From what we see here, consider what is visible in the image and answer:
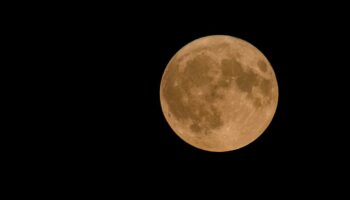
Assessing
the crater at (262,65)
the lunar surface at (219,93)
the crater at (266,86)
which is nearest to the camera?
the lunar surface at (219,93)

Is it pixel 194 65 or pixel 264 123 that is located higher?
pixel 194 65

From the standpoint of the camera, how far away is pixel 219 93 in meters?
7.43

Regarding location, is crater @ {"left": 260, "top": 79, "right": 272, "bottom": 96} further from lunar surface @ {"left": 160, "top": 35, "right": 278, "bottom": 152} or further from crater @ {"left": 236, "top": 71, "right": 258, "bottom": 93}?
crater @ {"left": 236, "top": 71, "right": 258, "bottom": 93}

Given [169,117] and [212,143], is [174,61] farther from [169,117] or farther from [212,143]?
[212,143]

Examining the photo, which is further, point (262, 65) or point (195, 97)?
point (262, 65)

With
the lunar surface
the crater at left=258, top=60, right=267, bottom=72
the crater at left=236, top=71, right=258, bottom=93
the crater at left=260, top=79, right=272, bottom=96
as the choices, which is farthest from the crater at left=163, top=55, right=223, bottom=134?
the crater at left=258, top=60, right=267, bottom=72

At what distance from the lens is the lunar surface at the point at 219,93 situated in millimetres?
7484

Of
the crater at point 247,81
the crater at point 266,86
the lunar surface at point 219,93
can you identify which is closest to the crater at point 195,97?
the lunar surface at point 219,93

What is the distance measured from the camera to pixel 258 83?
7.70 m

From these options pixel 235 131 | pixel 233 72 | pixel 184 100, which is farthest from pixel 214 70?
pixel 235 131

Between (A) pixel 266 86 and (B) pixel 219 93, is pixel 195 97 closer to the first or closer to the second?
(B) pixel 219 93

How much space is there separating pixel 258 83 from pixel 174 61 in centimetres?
181

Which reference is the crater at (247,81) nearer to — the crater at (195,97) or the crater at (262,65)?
the crater at (262,65)

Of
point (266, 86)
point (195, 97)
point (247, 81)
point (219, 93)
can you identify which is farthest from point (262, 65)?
point (195, 97)
